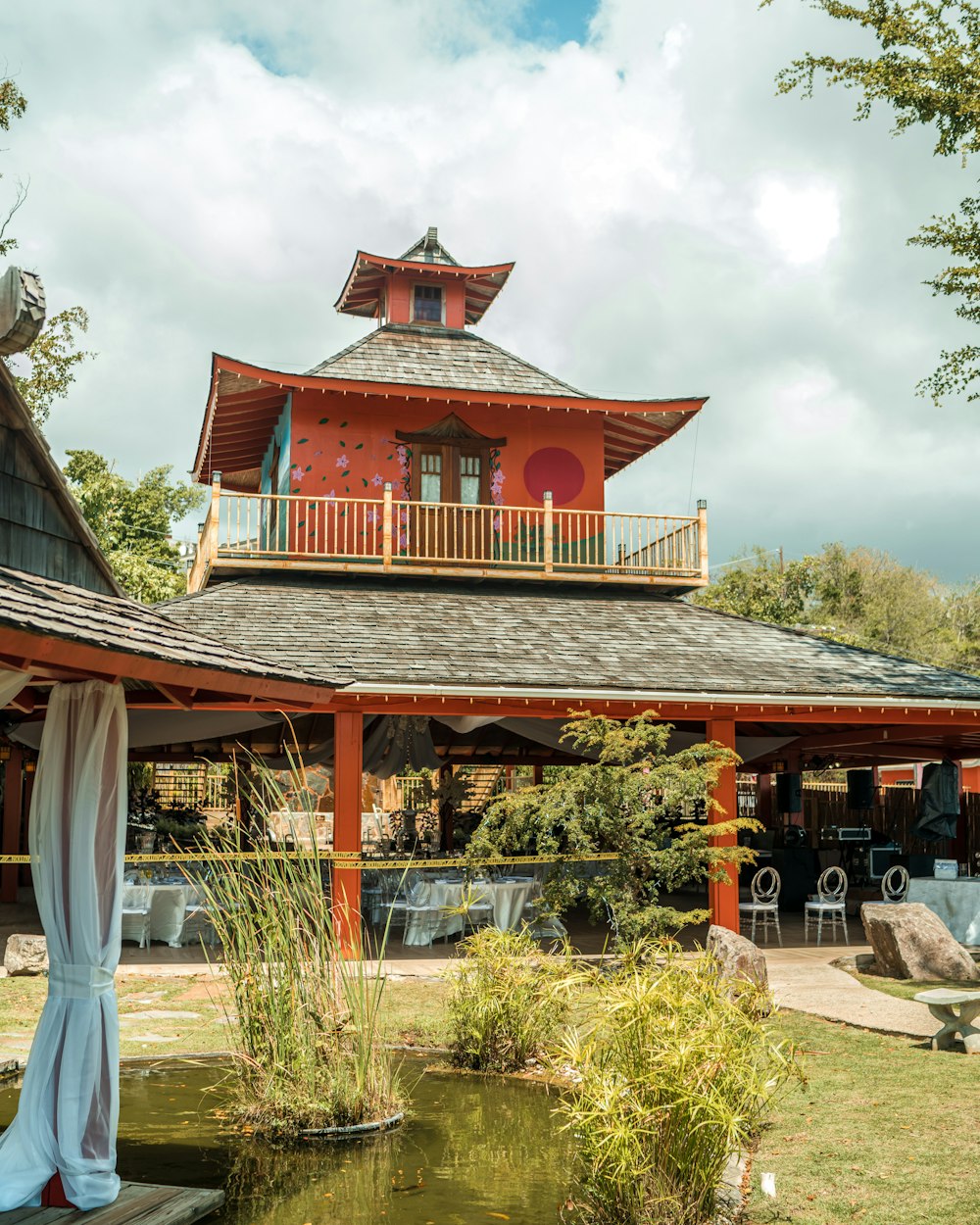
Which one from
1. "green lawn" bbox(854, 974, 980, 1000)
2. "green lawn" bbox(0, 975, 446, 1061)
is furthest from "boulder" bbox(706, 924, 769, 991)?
"green lawn" bbox(0, 975, 446, 1061)

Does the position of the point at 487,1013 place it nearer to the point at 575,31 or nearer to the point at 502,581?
the point at 502,581

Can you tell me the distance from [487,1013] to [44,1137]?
9.84 ft

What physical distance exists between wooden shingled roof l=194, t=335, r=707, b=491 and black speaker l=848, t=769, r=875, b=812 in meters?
5.98

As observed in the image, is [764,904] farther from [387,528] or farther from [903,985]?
[387,528]

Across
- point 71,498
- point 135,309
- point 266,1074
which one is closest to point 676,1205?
point 266,1074

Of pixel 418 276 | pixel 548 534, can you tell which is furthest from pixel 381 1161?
pixel 418 276

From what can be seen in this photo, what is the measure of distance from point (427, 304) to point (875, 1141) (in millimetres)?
14483

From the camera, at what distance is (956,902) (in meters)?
12.0

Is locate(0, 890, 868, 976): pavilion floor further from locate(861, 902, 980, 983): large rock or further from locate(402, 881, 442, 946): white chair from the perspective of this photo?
locate(861, 902, 980, 983): large rock

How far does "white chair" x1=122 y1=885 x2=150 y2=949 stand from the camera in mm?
11633

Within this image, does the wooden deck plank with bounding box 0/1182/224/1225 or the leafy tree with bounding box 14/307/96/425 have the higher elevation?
the leafy tree with bounding box 14/307/96/425

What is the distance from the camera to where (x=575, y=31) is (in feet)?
41.4

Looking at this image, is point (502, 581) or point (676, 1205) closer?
point (676, 1205)

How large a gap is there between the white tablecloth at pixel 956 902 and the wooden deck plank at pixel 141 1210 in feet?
30.1
